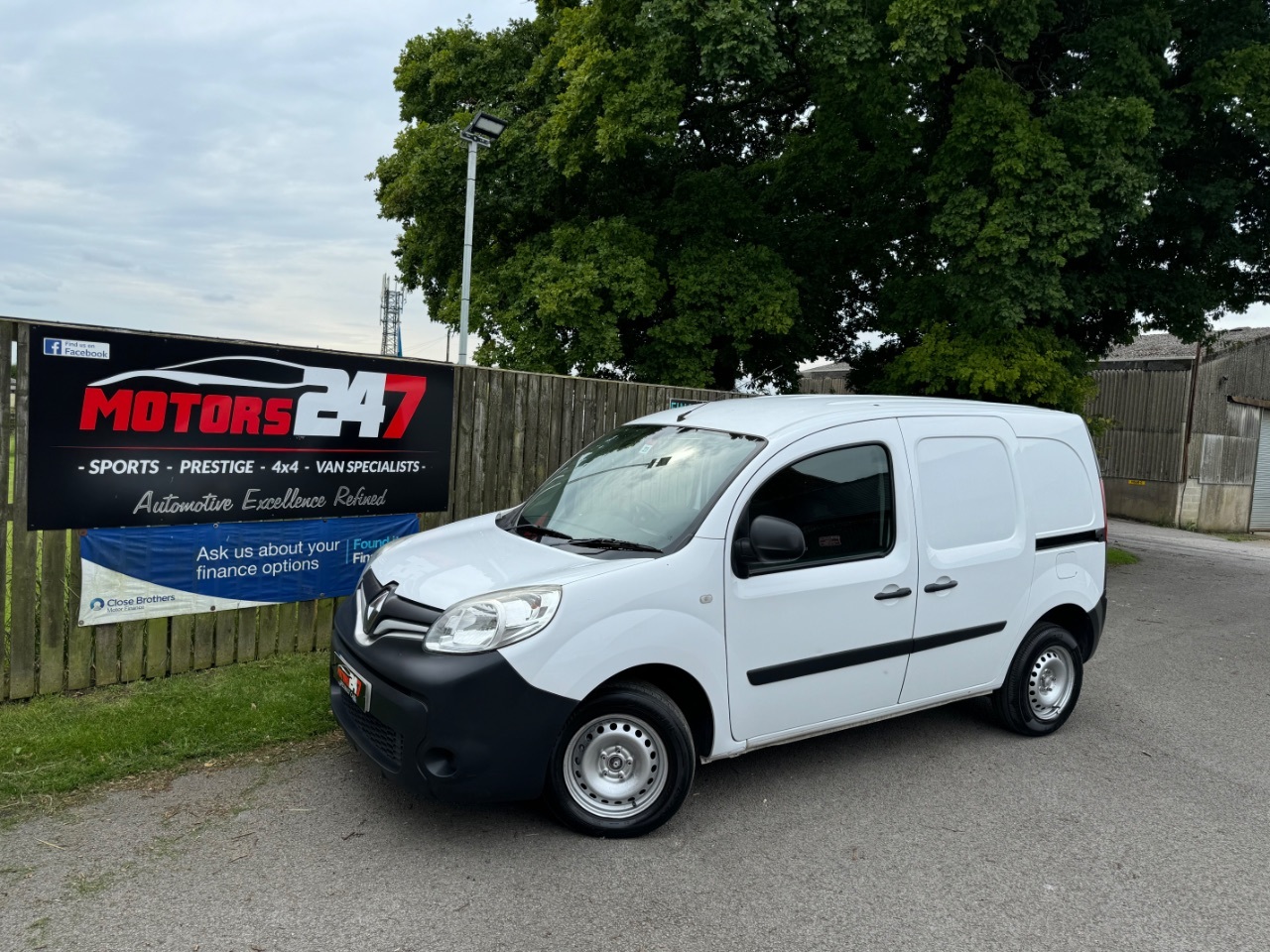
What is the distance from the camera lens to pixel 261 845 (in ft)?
11.6

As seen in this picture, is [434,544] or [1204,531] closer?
[434,544]

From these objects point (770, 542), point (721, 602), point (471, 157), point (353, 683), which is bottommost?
point (353, 683)

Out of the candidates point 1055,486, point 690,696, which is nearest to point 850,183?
point 1055,486

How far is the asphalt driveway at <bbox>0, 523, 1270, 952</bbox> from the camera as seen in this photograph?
3.06m

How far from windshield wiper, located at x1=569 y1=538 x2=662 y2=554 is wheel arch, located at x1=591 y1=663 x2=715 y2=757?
1.73ft

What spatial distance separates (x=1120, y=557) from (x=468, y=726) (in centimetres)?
1373

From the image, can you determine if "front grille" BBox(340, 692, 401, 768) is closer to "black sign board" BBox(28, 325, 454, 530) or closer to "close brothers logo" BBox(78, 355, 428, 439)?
"black sign board" BBox(28, 325, 454, 530)

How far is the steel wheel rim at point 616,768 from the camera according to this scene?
3654 mm

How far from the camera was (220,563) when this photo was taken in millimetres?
5660

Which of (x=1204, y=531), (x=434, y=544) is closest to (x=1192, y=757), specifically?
(x=434, y=544)

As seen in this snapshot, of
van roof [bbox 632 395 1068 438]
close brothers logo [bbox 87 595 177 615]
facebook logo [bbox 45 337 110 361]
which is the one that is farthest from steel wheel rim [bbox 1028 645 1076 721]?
facebook logo [bbox 45 337 110 361]

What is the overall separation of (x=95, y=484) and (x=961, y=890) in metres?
5.07

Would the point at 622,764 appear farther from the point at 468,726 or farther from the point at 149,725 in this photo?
the point at 149,725

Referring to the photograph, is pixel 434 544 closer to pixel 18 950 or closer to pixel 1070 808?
pixel 18 950
